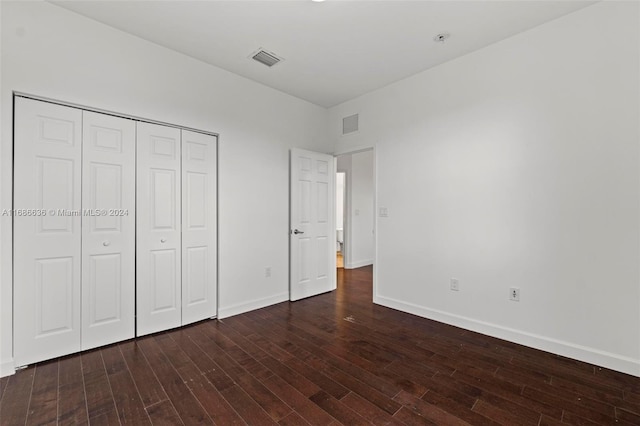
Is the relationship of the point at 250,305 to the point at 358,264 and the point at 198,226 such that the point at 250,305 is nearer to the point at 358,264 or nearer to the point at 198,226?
the point at 198,226

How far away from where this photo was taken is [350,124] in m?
4.28

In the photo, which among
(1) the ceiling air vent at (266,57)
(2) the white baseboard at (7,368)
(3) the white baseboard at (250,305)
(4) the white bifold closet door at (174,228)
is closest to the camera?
(2) the white baseboard at (7,368)

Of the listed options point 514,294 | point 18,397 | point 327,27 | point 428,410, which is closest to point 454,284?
point 514,294

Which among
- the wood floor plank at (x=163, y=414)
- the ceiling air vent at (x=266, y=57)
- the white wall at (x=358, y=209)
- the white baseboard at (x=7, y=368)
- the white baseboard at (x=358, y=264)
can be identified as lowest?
the wood floor plank at (x=163, y=414)

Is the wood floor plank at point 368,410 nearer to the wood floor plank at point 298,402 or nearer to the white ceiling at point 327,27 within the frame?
the wood floor plank at point 298,402

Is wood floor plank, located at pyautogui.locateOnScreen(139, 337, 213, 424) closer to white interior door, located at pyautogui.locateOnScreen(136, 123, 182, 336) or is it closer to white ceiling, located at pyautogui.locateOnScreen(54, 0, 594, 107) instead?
white interior door, located at pyautogui.locateOnScreen(136, 123, 182, 336)

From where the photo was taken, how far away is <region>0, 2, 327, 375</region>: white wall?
2.20 meters

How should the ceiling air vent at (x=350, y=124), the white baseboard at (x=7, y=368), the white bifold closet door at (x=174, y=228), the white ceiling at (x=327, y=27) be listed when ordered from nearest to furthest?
the white baseboard at (x=7, y=368) → the white ceiling at (x=327, y=27) → the white bifold closet door at (x=174, y=228) → the ceiling air vent at (x=350, y=124)

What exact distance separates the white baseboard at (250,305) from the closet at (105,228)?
128 millimetres

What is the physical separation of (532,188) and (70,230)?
13.4 ft

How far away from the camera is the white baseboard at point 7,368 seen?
2129 mm

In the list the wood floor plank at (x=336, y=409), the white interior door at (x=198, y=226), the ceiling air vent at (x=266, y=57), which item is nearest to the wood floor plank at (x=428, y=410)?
the wood floor plank at (x=336, y=409)

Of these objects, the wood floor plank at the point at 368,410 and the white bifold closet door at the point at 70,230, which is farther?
the white bifold closet door at the point at 70,230

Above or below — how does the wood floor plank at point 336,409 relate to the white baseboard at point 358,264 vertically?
below
